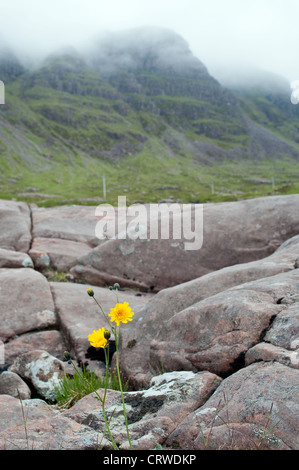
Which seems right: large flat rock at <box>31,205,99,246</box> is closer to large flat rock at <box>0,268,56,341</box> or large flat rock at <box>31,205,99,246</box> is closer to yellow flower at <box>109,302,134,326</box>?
large flat rock at <box>0,268,56,341</box>

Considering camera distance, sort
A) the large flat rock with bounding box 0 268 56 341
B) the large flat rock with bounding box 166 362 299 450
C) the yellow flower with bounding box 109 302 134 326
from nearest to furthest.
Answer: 1. the large flat rock with bounding box 166 362 299 450
2. the yellow flower with bounding box 109 302 134 326
3. the large flat rock with bounding box 0 268 56 341

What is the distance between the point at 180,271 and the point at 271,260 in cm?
451

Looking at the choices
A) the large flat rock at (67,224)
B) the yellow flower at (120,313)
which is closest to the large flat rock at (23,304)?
the large flat rock at (67,224)

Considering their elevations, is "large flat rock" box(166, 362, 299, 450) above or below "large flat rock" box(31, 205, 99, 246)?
below

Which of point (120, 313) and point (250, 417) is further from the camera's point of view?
point (120, 313)

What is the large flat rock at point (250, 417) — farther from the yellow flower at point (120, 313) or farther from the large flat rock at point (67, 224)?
the large flat rock at point (67, 224)

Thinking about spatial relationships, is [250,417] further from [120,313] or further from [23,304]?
[23,304]

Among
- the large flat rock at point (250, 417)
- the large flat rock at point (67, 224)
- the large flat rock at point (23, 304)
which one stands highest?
the large flat rock at point (67, 224)

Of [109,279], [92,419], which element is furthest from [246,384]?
[109,279]

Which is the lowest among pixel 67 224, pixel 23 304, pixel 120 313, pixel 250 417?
pixel 23 304

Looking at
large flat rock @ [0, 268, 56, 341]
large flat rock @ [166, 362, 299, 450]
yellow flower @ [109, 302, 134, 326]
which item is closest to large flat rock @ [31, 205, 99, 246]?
large flat rock @ [0, 268, 56, 341]

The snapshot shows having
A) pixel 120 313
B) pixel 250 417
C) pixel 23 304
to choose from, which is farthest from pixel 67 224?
pixel 250 417

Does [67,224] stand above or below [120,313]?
below

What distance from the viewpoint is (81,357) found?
909 cm
